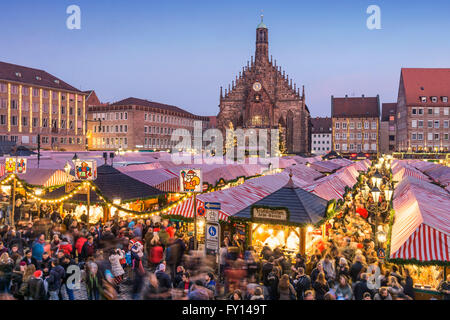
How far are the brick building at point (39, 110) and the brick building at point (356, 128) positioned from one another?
162ft

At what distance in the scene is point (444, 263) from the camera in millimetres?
7727

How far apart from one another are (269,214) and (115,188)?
25.9 feet

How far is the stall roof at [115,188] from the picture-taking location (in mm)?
15867

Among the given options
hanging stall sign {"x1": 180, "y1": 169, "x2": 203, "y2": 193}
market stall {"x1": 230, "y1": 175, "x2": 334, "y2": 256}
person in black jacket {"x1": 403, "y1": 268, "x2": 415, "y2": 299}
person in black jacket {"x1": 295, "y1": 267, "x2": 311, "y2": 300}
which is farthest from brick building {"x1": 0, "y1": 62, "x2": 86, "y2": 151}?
person in black jacket {"x1": 403, "y1": 268, "x2": 415, "y2": 299}

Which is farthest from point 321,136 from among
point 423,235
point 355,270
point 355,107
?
point 355,270

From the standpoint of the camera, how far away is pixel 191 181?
11508 millimetres

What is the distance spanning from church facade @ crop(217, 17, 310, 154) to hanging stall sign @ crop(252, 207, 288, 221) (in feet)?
181

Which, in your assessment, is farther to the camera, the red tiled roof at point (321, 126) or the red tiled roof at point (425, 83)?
the red tiled roof at point (321, 126)

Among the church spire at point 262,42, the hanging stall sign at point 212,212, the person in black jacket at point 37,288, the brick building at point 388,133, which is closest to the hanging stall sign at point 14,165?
the person in black jacket at point 37,288

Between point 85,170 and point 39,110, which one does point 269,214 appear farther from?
point 39,110

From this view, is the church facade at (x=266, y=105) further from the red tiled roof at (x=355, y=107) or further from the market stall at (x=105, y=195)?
the market stall at (x=105, y=195)

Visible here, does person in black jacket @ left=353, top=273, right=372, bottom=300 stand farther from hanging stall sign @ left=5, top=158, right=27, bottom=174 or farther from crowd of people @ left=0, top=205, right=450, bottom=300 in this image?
hanging stall sign @ left=5, top=158, right=27, bottom=174

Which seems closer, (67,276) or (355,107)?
(67,276)
